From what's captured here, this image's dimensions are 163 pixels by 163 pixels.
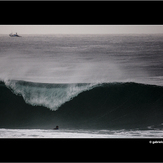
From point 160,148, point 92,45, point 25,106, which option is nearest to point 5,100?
point 25,106

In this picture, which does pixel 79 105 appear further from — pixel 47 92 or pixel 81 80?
pixel 47 92

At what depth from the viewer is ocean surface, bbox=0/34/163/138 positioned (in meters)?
8.27

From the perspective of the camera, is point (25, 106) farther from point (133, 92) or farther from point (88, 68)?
point (133, 92)

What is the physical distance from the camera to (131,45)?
8.48 metres

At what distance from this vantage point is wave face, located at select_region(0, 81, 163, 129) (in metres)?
8.20

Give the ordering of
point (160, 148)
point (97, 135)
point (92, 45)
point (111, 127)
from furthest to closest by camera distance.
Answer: point (92, 45)
point (111, 127)
point (97, 135)
point (160, 148)

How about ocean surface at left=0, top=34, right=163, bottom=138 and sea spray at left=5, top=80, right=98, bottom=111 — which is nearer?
ocean surface at left=0, top=34, right=163, bottom=138

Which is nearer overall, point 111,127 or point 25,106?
point 111,127

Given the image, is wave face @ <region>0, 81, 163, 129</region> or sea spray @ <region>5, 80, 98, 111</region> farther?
sea spray @ <region>5, 80, 98, 111</region>

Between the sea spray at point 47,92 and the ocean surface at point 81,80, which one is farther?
the sea spray at point 47,92

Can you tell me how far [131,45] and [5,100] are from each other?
4.19 metres

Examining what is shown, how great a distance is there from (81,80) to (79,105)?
2.61 feet

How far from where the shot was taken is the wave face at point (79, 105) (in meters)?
8.20

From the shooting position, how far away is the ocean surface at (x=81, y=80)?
827 centimetres
